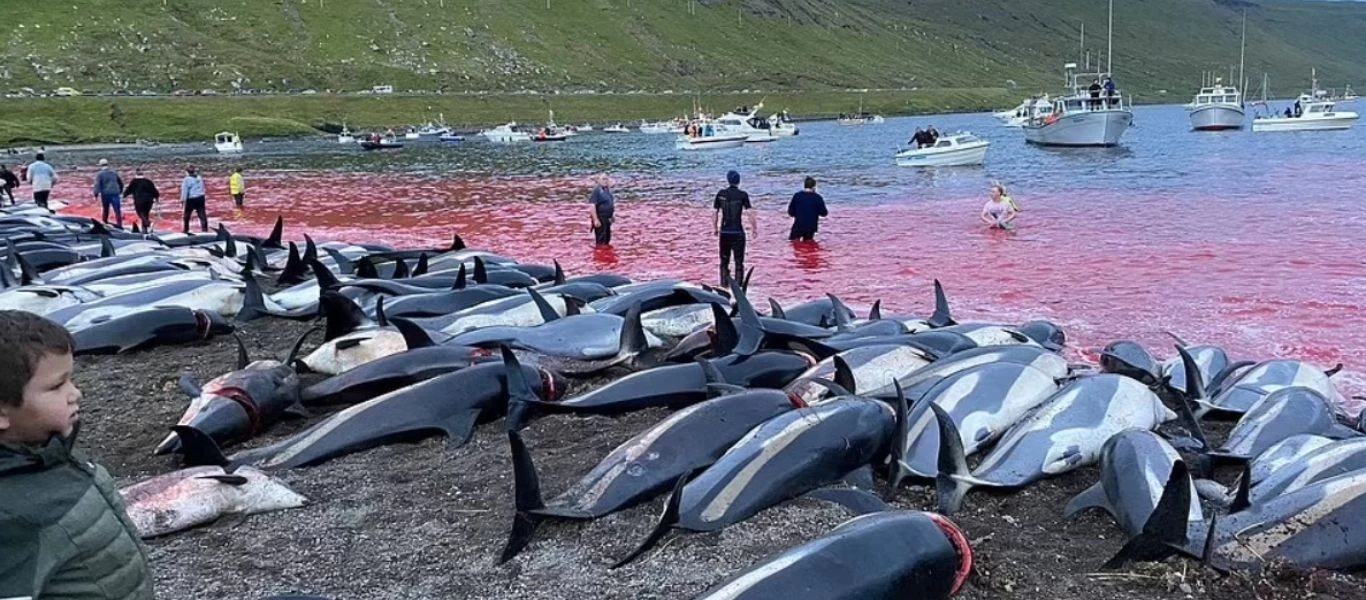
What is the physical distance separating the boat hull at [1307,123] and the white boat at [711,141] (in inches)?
1757

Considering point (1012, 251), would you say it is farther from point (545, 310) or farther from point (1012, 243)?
point (545, 310)

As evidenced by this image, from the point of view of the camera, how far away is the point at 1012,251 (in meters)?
25.9

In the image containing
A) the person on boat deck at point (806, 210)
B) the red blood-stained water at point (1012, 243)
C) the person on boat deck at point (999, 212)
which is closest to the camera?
the red blood-stained water at point (1012, 243)

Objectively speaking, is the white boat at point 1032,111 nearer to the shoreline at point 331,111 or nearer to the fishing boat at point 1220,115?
the fishing boat at point 1220,115

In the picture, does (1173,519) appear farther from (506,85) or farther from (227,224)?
(506,85)

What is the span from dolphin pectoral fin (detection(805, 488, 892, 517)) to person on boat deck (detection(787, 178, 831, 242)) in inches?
728

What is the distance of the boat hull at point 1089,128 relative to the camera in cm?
7100

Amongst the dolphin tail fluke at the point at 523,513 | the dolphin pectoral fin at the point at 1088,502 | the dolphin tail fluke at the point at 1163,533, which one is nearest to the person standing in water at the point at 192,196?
the dolphin tail fluke at the point at 523,513

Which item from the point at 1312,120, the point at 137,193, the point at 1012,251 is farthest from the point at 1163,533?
the point at 1312,120

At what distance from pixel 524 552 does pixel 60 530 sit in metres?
3.29

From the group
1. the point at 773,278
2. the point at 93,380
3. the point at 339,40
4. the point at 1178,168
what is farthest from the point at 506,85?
the point at 93,380

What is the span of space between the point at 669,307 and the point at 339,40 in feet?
519

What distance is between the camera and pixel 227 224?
35.1 m

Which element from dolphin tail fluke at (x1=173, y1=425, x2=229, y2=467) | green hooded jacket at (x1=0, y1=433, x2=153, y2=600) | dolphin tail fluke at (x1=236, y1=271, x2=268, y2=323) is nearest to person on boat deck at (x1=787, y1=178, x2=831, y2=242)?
dolphin tail fluke at (x1=236, y1=271, x2=268, y2=323)
